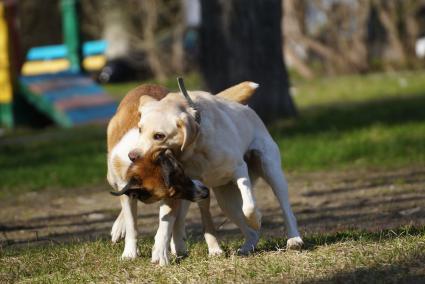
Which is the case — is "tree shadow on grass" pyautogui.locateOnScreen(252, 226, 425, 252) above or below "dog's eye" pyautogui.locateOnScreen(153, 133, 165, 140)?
below

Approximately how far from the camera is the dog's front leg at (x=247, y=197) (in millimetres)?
5516

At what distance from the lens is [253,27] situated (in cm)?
1273

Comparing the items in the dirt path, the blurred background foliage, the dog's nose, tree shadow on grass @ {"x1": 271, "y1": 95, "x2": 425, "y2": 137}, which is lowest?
the blurred background foliage

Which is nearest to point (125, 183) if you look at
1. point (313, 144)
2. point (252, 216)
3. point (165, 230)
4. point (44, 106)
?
point (165, 230)

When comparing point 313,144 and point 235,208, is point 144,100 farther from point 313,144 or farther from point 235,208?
point 313,144

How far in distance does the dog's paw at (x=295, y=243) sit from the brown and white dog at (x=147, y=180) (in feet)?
1.36

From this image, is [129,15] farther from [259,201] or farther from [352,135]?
[259,201]

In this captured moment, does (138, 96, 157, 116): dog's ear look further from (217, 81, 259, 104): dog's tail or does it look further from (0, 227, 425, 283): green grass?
(0, 227, 425, 283): green grass

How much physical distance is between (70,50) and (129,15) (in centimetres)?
1043

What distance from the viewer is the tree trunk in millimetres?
12711

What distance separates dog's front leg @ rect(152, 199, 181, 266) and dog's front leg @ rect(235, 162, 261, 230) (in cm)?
38

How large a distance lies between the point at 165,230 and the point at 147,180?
421 millimetres

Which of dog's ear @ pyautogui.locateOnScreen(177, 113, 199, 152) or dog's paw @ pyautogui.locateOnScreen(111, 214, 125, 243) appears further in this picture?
dog's paw @ pyautogui.locateOnScreen(111, 214, 125, 243)

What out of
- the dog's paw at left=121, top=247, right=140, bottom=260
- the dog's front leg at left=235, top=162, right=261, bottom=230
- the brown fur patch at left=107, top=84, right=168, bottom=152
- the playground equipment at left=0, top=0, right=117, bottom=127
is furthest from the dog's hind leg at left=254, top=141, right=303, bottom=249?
the playground equipment at left=0, top=0, right=117, bottom=127
